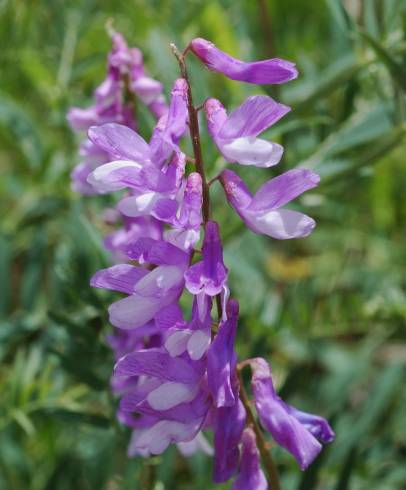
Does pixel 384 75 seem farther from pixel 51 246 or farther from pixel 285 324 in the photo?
pixel 51 246

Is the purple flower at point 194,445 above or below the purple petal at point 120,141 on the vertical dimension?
below

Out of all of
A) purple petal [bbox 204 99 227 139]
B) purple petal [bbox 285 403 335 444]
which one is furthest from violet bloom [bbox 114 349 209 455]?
purple petal [bbox 204 99 227 139]

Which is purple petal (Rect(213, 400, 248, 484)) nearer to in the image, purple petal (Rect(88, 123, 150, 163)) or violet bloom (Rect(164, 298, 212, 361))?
violet bloom (Rect(164, 298, 212, 361))

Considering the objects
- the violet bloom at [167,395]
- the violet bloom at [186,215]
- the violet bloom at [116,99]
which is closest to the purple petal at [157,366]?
the violet bloom at [167,395]

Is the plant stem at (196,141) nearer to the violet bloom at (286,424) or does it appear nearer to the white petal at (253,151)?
the white petal at (253,151)

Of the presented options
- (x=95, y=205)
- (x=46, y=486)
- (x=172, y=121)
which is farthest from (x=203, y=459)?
(x=172, y=121)
